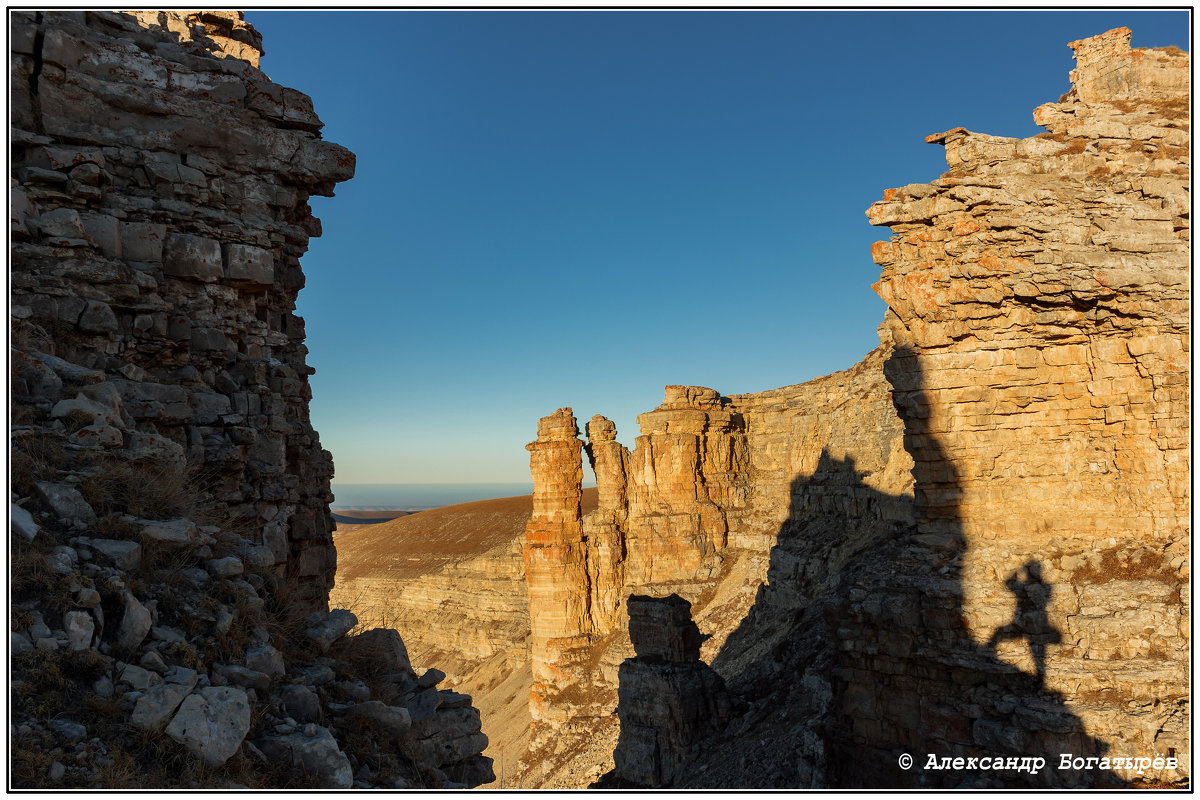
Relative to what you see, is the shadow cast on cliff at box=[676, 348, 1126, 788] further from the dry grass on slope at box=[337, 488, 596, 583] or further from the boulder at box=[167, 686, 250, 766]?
the dry grass on slope at box=[337, 488, 596, 583]

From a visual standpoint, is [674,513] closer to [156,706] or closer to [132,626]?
[132,626]

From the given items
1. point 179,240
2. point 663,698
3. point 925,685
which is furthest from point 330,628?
point 663,698

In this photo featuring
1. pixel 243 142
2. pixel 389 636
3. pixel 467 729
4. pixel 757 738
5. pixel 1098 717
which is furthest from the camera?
pixel 757 738

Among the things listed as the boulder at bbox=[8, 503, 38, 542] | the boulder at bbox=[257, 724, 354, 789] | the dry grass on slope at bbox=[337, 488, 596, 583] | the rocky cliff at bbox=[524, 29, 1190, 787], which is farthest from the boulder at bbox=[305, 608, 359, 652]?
the dry grass on slope at bbox=[337, 488, 596, 583]

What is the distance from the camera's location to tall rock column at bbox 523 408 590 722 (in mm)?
40750

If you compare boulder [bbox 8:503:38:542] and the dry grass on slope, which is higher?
boulder [bbox 8:503:38:542]

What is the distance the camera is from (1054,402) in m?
12.2

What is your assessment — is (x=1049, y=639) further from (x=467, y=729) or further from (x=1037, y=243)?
(x=467, y=729)

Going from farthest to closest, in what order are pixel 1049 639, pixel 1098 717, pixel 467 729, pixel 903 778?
pixel 903 778 → pixel 1049 639 → pixel 1098 717 → pixel 467 729

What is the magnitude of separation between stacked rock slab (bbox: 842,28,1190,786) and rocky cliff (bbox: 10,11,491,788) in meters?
8.94


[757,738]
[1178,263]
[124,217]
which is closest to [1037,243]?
[1178,263]

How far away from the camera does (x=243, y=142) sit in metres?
8.77

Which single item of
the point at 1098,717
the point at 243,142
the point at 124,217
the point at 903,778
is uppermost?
the point at 243,142

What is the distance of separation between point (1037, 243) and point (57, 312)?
13119mm
